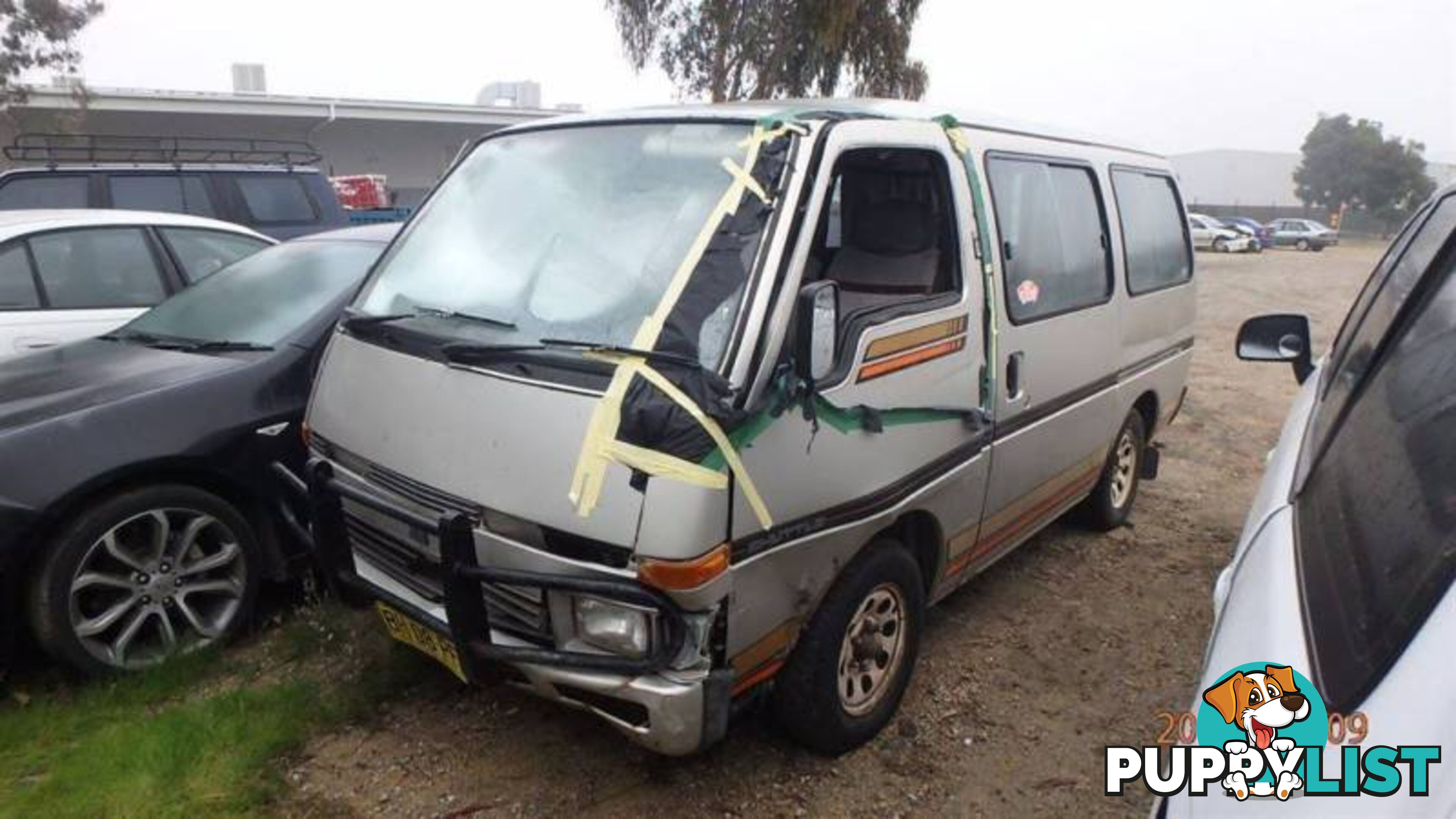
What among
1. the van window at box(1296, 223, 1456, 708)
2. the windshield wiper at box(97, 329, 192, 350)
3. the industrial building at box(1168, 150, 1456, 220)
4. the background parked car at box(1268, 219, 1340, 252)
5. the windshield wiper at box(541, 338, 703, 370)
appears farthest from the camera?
the industrial building at box(1168, 150, 1456, 220)

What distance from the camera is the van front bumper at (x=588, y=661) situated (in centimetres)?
232

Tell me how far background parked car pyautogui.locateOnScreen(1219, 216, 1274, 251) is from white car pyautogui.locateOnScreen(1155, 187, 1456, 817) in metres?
37.4

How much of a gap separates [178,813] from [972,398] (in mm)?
2797

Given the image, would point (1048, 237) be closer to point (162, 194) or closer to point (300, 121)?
point (162, 194)

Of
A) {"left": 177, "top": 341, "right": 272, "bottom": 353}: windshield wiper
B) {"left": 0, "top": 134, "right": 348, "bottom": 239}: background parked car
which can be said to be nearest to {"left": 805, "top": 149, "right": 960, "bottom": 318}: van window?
{"left": 177, "top": 341, "right": 272, "bottom": 353}: windshield wiper

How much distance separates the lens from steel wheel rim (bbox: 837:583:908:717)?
2.94 metres

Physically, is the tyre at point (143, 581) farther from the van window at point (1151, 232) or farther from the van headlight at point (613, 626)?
the van window at point (1151, 232)

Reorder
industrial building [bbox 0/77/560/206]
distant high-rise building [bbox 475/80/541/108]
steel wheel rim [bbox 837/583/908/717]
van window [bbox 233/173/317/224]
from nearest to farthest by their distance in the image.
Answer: steel wheel rim [bbox 837/583/908/717] < van window [bbox 233/173/317/224] < industrial building [bbox 0/77/560/206] < distant high-rise building [bbox 475/80/541/108]

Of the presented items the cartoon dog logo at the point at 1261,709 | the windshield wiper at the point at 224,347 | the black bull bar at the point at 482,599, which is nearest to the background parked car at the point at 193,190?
the windshield wiper at the point at 224,347

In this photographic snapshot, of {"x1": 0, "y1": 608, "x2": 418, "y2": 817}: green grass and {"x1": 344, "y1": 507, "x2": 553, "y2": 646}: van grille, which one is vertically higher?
{"x1": 344, "y1": 507, "x2": 553, "y2": 646}: van grille

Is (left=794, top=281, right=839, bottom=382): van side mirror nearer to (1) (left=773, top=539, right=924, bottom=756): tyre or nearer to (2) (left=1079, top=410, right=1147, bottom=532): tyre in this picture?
(1) (left=773, top=539, right=924, bottom=756): tyre

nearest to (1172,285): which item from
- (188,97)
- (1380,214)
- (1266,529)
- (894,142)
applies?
(894,142)

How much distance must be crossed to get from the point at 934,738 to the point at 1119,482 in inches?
100

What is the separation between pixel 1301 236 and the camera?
122ft
